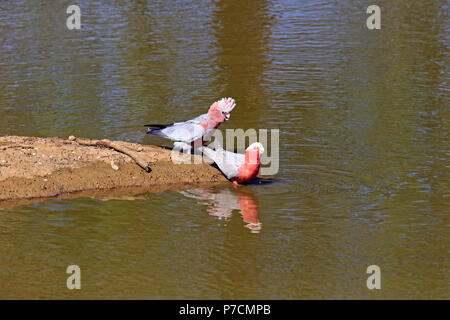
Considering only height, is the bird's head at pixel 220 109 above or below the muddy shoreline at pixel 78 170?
above

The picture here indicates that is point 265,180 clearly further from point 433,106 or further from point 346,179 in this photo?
point 433,106

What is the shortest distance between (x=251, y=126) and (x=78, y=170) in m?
3.42

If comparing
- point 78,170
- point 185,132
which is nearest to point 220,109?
point 185,132

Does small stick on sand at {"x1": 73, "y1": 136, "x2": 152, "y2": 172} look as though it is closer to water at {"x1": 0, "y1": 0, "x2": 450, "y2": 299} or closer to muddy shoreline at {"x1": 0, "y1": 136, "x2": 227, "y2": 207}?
muddy shoreline at {"x1": 0, "y1": 136, "x2": 227, "y2": 207}

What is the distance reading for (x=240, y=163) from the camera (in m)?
9.23

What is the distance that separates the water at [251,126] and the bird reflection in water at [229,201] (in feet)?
0.09

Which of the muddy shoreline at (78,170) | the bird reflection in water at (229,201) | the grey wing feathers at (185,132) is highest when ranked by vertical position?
the grey wing feathers at (185,132)

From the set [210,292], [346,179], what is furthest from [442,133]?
[210,292]

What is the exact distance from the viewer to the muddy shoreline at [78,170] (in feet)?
29.0

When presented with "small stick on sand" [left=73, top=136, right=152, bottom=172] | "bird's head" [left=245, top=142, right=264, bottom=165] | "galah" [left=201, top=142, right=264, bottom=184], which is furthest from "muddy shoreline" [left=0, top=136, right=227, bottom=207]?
"bird's head" [left=245, top=142, right=264, bottom=165]

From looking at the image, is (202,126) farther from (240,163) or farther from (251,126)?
(251,126)

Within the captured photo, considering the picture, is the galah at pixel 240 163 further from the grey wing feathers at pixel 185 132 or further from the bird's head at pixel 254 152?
the grey wing feathers at pixel 185 132

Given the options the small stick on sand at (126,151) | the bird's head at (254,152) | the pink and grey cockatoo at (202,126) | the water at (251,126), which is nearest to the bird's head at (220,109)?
the pink and grey cockatoo at (202,126)

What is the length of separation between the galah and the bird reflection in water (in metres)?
0.17
